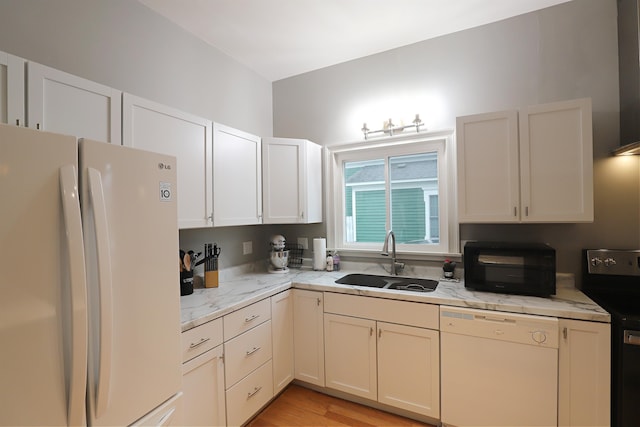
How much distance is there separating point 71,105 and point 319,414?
7.94 ft

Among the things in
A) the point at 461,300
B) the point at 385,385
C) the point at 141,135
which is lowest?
the point at 385,385

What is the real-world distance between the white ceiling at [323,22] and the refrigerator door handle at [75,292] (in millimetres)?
1749

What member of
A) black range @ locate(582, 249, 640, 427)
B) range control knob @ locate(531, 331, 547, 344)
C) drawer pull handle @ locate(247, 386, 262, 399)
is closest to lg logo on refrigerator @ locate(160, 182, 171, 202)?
drawer pull handle @ locate(247, 386, 262, 399)

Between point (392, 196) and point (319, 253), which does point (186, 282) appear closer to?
point (319, 253)

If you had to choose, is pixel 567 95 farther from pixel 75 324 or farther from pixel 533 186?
pixel 75 324

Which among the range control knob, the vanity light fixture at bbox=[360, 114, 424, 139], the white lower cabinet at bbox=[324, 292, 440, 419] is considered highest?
the vanity light fixture at bbox=[360, 114, 424, 139]

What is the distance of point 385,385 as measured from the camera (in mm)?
2072

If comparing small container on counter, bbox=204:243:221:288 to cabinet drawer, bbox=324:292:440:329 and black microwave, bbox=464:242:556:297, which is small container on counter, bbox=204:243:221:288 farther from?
black microwave, bbox=464:242:556:297

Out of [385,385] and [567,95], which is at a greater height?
[567,95]

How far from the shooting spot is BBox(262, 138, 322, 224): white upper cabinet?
103 inches

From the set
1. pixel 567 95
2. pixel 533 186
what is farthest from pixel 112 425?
pixel 567 95

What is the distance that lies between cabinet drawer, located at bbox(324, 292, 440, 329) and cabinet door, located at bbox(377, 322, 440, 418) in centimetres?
5

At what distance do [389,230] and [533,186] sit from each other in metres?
1.16

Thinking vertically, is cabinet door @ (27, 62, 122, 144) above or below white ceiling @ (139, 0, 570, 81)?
below
